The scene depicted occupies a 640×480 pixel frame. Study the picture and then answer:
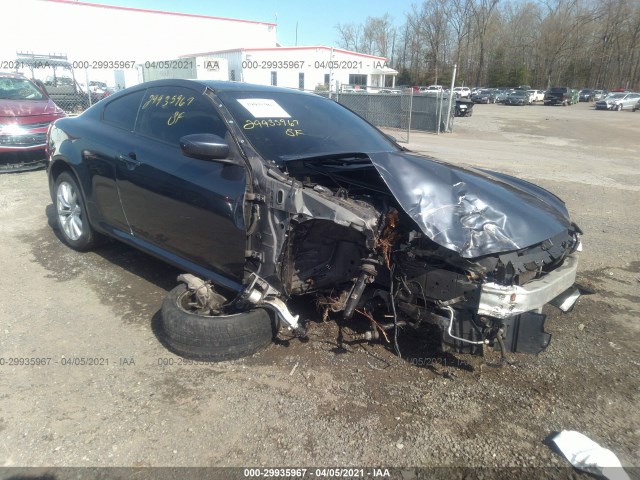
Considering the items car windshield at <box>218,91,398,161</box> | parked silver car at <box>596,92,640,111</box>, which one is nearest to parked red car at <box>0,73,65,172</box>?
car windshield at <box>218,91,398,161</box>

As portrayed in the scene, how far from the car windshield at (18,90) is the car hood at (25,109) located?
366mm

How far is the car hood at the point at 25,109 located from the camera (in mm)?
8289

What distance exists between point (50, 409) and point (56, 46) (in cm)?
4250

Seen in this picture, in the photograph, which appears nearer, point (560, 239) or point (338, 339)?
point (560, 239)

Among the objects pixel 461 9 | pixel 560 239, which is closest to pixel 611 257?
pixel 560 239

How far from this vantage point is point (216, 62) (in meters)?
23.9

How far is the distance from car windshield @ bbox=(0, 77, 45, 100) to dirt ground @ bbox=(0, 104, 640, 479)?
6.33 m

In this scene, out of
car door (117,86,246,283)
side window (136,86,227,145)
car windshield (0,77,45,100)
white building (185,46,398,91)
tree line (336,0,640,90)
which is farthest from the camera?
tree line (336,0,640,90)

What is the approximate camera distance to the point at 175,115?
144 inches

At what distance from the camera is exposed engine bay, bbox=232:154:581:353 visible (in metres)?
2.76

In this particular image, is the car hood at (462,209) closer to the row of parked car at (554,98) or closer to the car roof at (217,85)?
the car roof at (217,85)

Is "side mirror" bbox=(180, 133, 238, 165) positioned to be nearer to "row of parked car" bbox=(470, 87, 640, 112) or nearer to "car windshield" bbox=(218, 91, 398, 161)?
→ "car windshield" bbox=(218, 91, 398, 161)

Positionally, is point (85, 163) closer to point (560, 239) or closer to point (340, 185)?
point (340, 185)

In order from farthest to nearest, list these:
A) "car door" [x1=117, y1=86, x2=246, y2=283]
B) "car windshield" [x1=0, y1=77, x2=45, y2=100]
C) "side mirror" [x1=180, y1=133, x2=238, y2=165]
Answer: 1. "car windshield" [x1=0, y1=77, x2=45, y2=100]
2. "car door" [x1=117, y1=86, x2=246, y2=283]
3. "side mirror" [x1=180, y1=133, x2=238, y2=165]
